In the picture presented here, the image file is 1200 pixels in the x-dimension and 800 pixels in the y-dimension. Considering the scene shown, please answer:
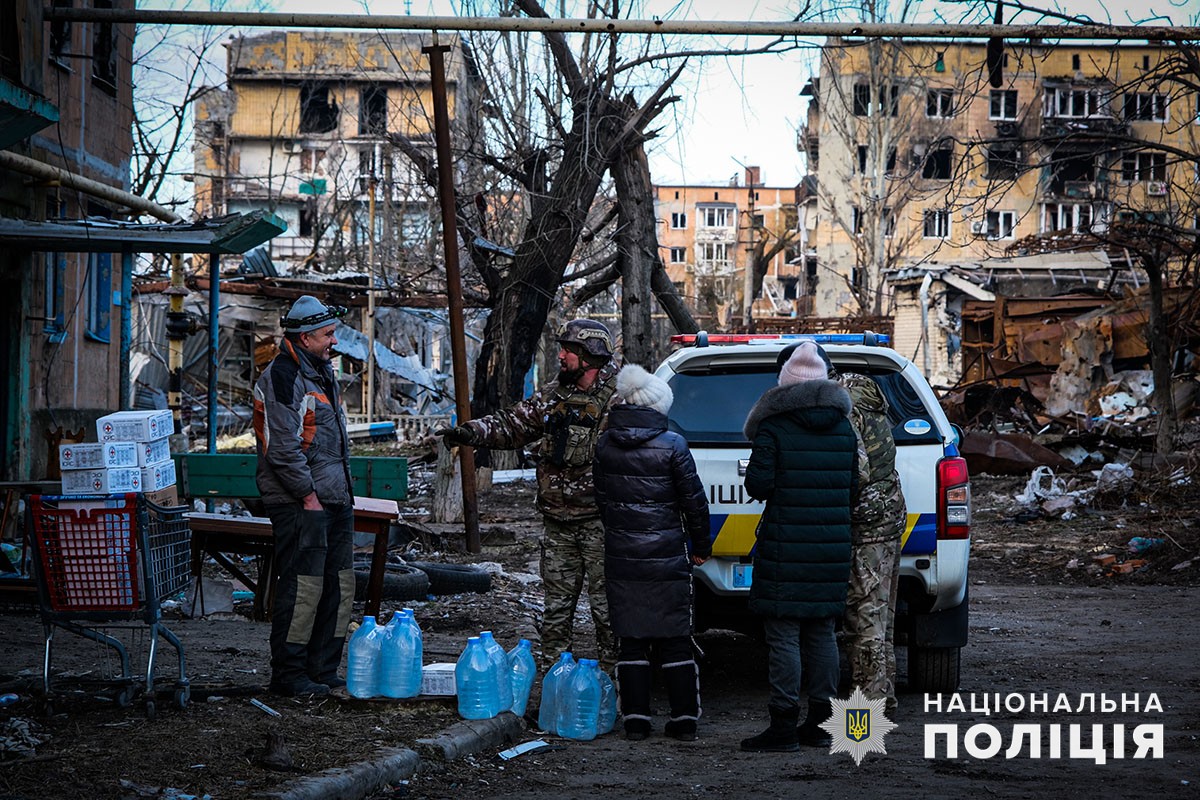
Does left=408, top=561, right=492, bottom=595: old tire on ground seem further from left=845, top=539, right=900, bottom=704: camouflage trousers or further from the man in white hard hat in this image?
left=845, top=539, right=900, bottom=704: camouflage trousers

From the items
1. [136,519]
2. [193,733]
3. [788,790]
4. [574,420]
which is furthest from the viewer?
[574,420]

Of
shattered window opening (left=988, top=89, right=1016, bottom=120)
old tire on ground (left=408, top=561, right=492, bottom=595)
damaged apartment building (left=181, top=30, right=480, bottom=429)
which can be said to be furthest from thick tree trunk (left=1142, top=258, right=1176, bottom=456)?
shattered window opening (left=988, top=89, right=1016, bottom=120)

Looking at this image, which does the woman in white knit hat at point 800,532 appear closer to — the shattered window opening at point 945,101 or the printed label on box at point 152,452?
the printed label on box at point 152,452

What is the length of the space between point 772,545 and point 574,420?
4.48 ft

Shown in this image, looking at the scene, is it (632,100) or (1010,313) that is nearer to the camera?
(632,100)

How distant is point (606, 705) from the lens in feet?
21.4

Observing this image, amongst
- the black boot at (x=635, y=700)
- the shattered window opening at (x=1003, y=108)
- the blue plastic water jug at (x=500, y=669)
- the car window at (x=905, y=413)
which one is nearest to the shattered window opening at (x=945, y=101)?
the car window at (x=905, y=413)

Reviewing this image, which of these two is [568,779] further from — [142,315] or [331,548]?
[142,315]

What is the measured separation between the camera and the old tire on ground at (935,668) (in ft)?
23.8

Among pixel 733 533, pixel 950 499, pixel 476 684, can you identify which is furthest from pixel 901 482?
pixel 476 684

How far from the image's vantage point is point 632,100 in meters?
16.7

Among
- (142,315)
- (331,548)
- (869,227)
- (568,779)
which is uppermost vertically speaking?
(869,227)

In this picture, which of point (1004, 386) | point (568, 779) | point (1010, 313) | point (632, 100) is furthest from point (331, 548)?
point (1010, 313)

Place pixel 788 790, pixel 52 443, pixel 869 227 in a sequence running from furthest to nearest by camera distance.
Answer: pixel 869 227, pixel 52 443, pixel 788 790
